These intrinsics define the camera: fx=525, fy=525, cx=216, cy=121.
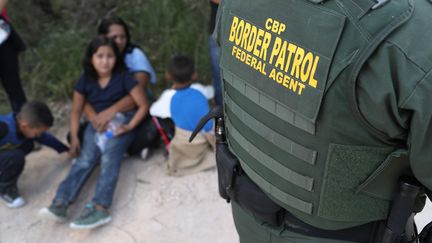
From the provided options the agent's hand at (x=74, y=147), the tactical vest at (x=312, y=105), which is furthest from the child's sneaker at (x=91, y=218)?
the tactical vest at (x=312, y=105)

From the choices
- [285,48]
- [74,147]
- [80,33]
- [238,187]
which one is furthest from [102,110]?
[285,48]

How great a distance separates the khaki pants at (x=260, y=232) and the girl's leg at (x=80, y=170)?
1657 millimetres

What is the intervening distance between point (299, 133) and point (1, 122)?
2319mm

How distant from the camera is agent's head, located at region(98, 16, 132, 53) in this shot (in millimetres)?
3688

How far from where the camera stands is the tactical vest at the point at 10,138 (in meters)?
3.12

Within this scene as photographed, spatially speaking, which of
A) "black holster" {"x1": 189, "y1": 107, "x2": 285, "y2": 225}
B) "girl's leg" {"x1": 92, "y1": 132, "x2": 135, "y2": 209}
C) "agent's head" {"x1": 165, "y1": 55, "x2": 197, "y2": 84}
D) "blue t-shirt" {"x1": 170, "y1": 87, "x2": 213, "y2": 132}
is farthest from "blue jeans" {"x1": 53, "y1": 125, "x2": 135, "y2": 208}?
"black holster" {"x1": 189, "y1": 107, "x2": 285, "y2": 225}

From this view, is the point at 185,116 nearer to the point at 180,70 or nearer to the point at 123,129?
the point at 180,70

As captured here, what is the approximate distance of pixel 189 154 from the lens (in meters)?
3.36

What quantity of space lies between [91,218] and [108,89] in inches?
36.3

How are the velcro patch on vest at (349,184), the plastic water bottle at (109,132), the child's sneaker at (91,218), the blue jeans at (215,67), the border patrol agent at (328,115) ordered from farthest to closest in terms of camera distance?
1. the blue jeans at (215,67)
2. the plastic water bottle at (109,132)
3. the child's sneaker at (91,218)
4. the velcro patch on vest at (349,184)
5. the border patrol agent at (328,115)

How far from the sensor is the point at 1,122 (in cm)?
310

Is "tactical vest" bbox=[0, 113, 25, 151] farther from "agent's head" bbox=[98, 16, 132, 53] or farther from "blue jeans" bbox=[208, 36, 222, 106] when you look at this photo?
"blue jeans" bbox=[208, 36, 222, 106]

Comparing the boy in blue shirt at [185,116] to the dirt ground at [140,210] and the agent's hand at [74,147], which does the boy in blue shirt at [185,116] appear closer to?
the dirt ground at [140,210]

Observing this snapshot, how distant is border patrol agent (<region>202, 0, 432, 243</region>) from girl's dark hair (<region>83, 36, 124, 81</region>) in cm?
194
